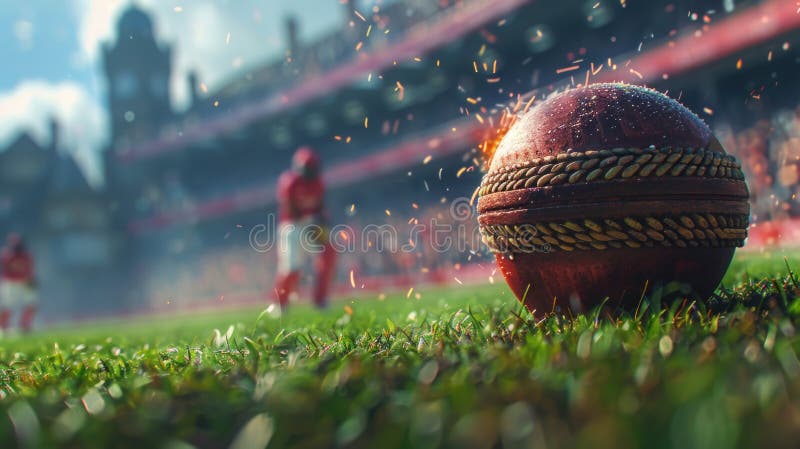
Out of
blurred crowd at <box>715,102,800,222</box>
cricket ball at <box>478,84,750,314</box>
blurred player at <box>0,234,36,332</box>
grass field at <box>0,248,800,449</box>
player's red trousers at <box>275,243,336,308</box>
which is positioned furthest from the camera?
blurred player at <box>0,234,36,332</box>

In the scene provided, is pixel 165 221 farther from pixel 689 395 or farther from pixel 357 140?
pixel 689 395

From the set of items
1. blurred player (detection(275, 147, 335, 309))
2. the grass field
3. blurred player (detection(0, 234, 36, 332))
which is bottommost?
blurred player (detection(0, 234, 36, 332))

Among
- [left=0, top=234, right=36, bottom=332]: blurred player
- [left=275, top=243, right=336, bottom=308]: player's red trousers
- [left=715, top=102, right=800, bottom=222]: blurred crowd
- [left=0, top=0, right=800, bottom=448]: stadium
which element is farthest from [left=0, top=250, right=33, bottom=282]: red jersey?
[left=715, top=102, right=800, bottom=222]: blurred crowd

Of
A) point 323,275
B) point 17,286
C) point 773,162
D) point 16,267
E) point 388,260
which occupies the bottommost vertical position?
point 388,260

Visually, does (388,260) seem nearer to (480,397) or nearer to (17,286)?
(17,286)

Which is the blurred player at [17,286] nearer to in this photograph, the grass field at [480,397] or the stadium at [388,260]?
the stadium at [388,260]

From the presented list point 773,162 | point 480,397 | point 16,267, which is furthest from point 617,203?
point 16,267

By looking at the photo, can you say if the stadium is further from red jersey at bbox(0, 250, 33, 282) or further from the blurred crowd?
red jersey at bbox(0, 250, 33, 282)

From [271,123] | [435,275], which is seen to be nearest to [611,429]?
[435,275]
